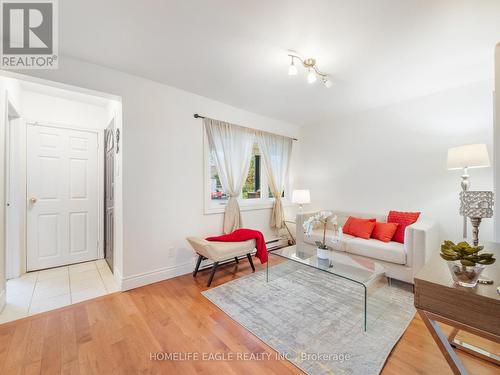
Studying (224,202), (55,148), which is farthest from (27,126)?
(224,202)

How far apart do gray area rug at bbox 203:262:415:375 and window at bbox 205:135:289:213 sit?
1.18m

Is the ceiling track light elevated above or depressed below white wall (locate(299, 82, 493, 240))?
above

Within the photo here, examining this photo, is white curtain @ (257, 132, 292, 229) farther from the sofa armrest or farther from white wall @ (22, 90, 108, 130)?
white wall @ (22, 90, 108, 130)

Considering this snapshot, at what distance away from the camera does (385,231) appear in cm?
273

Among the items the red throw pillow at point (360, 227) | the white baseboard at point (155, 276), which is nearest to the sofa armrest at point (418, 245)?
the red throw pillow at point (360, 227)

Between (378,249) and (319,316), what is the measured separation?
120 cm

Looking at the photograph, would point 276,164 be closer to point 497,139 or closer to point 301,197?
point 301,197

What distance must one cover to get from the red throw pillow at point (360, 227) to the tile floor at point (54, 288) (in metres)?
3.10

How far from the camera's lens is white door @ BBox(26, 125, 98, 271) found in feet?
9.29

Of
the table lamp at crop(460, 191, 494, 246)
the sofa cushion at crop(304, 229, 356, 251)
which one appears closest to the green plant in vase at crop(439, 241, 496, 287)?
the table lamp at crop(460, 191, 494, 246)

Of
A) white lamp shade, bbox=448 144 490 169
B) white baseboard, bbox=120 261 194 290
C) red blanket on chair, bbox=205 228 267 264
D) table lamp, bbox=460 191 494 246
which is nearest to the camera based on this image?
table lamp, bbox=460 191 494 246

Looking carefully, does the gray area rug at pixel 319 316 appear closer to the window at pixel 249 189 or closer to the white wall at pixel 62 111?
the window at pixel 249 189

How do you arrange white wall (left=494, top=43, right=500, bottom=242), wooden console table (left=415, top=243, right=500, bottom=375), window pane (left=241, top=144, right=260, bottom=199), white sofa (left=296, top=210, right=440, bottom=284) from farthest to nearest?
window pane (left=241, top=144, right=260, bottom=199) < white sofa (left=296, top=210, right=440, bottom=284) < white wall (left=494, top=43, right=500, bottom=242) < wooden console table (left=415, top=243, right=500, bottom=375)

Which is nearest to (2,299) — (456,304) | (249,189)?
(249,189)
